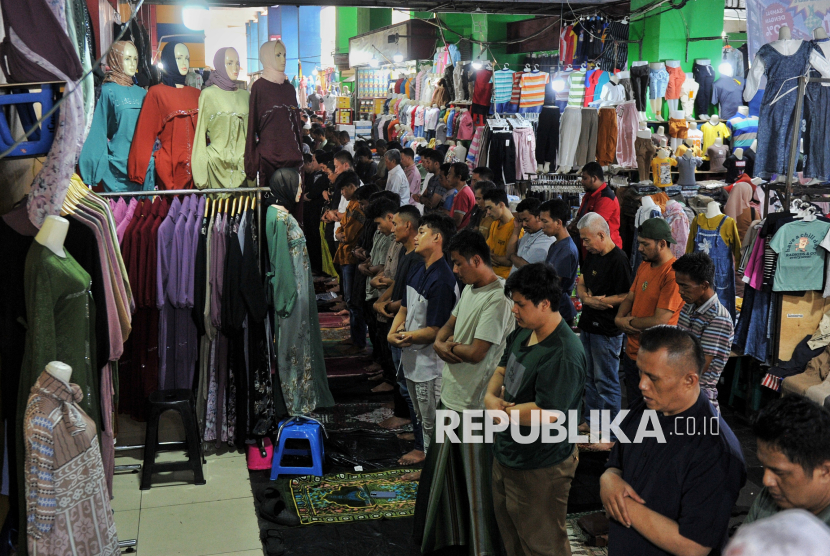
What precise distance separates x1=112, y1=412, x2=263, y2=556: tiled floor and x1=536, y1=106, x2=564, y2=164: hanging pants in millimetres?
6577

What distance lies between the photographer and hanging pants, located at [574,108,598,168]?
9.94 meters

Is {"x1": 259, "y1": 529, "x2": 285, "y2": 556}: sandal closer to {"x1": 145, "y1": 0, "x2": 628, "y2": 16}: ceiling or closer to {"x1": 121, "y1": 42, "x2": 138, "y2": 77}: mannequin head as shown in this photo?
{"x1": 121, "y1": 42, "x2": 138, "y2": 77}: mannequin head

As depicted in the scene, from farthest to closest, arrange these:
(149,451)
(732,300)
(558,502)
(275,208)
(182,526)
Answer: (732,300), (275,208), (149,451), (182,526), (558,502)

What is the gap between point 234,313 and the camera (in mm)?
5004

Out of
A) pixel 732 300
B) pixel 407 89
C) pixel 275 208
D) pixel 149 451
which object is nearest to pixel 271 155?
pixel 275 208

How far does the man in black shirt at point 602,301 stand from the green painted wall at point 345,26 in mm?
21027

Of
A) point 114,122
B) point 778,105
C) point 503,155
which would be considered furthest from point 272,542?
point 503,155

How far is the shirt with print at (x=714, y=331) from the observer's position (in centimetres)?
397

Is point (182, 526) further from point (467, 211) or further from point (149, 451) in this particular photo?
point (467, 211)

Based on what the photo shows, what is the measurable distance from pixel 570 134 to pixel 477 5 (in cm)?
258

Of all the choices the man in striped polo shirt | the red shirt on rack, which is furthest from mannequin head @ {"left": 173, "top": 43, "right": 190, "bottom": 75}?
the man in striped polo shirt

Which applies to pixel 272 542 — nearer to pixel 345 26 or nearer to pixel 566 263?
pixel 566 263

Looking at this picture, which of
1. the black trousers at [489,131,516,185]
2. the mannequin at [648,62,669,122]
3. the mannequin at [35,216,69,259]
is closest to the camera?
the mannequin at [35,216,69,259]

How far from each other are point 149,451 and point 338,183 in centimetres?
400
